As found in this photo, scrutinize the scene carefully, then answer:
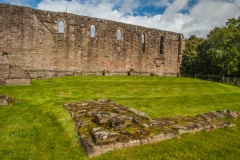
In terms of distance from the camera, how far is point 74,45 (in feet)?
80.7

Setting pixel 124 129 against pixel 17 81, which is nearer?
pixel 124 129

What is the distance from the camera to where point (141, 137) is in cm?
532

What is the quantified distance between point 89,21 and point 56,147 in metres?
22.6

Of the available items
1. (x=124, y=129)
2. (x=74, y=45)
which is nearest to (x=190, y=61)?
(x=74, y=45)

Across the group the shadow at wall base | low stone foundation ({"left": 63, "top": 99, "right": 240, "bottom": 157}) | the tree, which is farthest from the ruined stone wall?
low stone foundation ({"left": 63, "top": 99, "right": 240, "bottom": 157})

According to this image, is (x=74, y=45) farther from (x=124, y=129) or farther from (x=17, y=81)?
(x=124, y=129)

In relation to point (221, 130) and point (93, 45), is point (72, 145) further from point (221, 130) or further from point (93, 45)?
point (93, 45)

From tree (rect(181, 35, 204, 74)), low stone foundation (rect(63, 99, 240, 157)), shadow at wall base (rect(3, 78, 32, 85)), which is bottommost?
low stone foundation (rect(63, 99, 240, 157))

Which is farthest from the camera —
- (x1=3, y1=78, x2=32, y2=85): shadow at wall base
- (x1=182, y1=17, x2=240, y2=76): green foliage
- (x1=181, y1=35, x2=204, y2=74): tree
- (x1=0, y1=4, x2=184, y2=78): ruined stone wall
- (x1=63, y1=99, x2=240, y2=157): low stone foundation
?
(x1=181, y1=35, x2=204, y2=74): tree

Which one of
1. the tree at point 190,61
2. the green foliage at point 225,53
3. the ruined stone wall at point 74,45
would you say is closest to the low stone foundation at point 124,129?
the ruined stone wall at point 74,45

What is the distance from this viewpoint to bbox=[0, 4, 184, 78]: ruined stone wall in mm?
20969

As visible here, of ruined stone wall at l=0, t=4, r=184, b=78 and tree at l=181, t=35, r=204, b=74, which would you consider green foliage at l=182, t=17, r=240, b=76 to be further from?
ruined stone wall at l=0, t=4, r=184, b=78

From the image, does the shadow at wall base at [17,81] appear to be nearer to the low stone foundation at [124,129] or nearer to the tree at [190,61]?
the low stone foundation at [124,129]

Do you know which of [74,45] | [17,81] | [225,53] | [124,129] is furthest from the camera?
[225,53]
